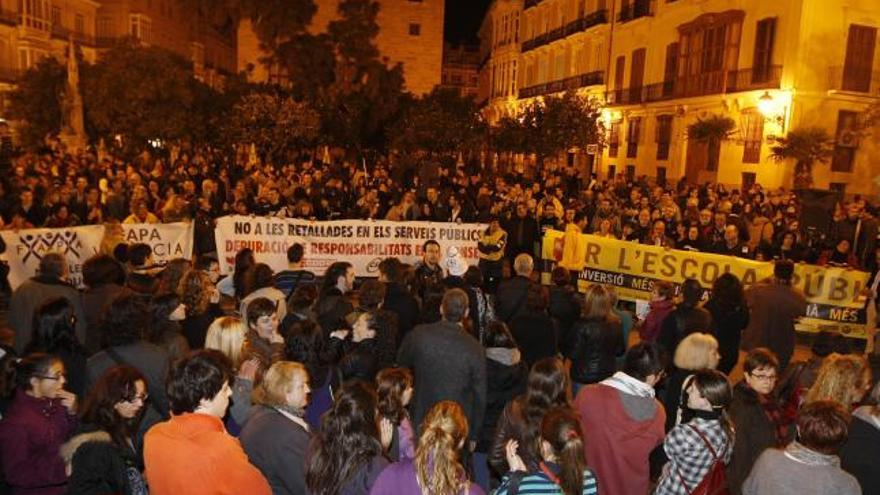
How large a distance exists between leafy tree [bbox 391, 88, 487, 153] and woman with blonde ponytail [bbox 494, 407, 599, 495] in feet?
101

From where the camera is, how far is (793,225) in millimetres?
13469

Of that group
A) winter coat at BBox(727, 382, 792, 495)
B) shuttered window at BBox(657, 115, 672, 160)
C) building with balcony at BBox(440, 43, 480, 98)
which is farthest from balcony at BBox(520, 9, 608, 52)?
winter coat at BBox(727, 382, 792, 495)

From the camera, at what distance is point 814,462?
3.38 m

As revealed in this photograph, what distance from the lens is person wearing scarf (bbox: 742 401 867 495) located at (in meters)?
3.32

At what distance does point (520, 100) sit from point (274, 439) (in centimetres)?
5131

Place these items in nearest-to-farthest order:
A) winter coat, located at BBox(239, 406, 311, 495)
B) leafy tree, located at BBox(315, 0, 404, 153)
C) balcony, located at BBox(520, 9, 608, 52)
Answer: winter coat, located at BBox(239, 406, 311, 495), balcony, located at BBox(520, 9, 608, 52), leafy tree, located at BBox(315, 0, 404, 153)

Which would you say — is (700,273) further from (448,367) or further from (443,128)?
(443,128)

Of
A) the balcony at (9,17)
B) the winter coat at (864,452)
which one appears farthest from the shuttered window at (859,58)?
the balcony at (9,17)

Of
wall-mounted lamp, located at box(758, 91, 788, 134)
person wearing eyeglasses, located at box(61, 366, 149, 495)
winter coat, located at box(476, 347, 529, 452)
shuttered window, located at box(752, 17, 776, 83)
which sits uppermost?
shuttered window, located at box(752, 17, 776, 83)

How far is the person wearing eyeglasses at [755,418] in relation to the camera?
4180mm

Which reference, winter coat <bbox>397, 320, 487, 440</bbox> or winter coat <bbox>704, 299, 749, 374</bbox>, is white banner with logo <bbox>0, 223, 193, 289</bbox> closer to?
winter coat <bbox>397, 320, 487, 440</bbox>

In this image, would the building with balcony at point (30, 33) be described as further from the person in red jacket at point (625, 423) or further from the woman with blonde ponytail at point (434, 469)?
the woman with blonde ponytail at point (434, 469)

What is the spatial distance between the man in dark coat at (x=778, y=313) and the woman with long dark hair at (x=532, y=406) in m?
3.78

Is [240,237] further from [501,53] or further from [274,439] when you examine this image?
[501,53]
